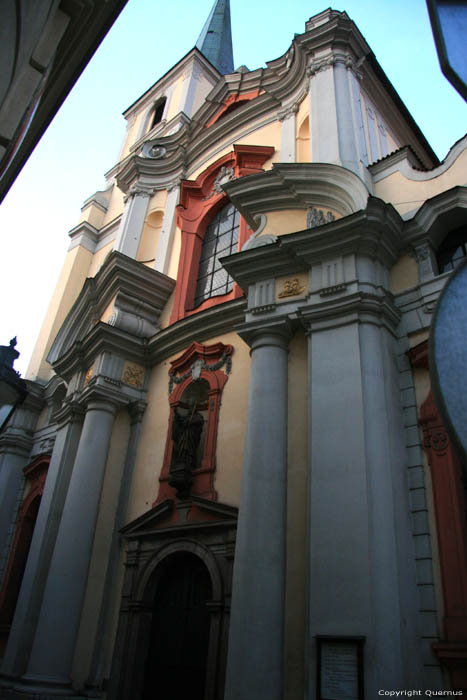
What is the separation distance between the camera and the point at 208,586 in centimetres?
788

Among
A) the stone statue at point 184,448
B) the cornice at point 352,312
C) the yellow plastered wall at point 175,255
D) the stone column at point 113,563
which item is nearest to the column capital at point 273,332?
the cornice at point 352,312

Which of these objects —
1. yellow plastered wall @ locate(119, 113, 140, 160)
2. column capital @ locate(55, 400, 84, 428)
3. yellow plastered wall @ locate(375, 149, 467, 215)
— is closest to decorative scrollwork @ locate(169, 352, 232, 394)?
column capital @ locate(55, 400, 84, 428)

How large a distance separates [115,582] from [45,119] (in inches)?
289

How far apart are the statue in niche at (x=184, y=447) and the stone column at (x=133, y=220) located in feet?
18.6

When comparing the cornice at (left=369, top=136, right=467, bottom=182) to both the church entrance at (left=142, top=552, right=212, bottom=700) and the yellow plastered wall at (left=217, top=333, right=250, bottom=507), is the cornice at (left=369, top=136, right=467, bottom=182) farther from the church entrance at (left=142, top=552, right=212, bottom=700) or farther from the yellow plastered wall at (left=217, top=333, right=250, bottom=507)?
the church entrance at (left=142, top=552, right=212, bottom=700)

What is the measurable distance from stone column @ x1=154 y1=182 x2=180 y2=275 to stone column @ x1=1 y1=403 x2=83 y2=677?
12.5 feet

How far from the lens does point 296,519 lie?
6461 mm


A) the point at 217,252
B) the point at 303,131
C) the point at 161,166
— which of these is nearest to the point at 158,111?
the point at 161,166

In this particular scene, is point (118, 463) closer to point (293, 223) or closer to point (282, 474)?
point (282, 474)

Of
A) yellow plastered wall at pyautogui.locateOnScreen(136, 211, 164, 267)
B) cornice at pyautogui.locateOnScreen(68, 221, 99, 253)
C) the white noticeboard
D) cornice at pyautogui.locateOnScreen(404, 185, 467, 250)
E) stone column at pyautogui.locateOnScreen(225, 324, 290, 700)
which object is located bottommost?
the white noticeboard

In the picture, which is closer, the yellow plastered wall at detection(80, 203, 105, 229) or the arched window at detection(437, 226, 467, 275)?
the arched window at detection(437, 226, 467, 275)

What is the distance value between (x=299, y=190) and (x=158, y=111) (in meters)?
14.5

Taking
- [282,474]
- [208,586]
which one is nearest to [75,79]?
[282,474]

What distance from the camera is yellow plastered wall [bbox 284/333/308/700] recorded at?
18.8 ft
